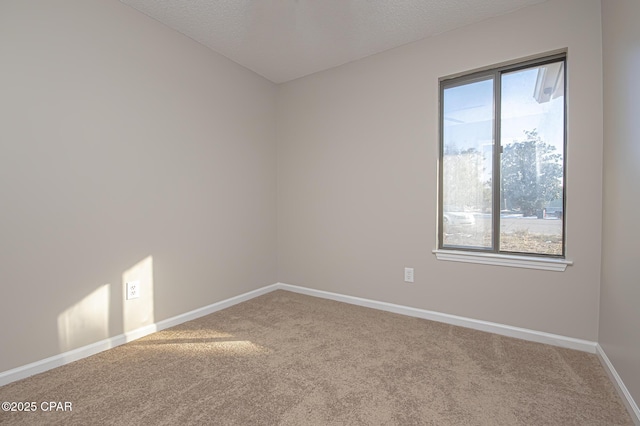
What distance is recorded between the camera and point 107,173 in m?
2.25

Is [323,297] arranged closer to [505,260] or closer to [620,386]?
[505,260]

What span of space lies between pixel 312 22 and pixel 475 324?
2.92 m

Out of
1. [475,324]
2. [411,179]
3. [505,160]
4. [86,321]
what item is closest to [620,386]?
[475,324]

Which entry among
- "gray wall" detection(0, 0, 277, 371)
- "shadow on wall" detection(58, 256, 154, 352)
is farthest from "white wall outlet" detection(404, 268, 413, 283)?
"shadow on wall" detection(58, 256, 154, 352)

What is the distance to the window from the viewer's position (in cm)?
238

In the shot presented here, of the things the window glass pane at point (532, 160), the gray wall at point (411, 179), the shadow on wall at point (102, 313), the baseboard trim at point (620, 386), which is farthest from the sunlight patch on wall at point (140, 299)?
the baseboard trim at point (620, 386)

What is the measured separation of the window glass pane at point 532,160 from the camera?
2359 mm

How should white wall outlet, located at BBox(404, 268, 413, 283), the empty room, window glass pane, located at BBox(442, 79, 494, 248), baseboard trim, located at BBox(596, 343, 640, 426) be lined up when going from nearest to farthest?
1. baseboard trim, located at BBox(596, 343, 640, 426)
2. the empty room
3. window glass pane, located at BBox(442, 79, 494, 248)
4. white wall outlet, located at BBox(404, 268, 413, 283)

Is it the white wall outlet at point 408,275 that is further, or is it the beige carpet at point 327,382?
the white wall outlet at point 408,275

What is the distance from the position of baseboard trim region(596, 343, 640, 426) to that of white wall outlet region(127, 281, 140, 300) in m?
3.16

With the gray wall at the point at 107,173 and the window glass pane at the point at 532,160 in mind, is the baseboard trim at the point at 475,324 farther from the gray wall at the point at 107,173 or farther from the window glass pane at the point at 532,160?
the gray wall at the point at 107,173

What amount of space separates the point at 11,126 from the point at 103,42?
0.87m

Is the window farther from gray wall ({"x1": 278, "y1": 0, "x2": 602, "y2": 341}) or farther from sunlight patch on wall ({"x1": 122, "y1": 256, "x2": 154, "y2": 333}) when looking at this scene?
sunlight patch on wall ({"x1": 122, "y1": 256, "x2": 154, "y2": 333})

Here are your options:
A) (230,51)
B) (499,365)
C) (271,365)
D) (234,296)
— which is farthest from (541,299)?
(230,51)
